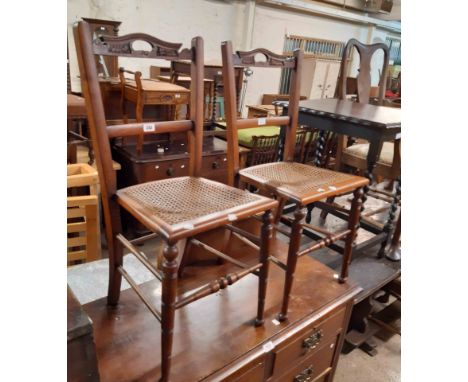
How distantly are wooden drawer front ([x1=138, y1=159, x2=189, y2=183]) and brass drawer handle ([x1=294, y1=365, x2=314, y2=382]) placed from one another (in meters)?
1.68

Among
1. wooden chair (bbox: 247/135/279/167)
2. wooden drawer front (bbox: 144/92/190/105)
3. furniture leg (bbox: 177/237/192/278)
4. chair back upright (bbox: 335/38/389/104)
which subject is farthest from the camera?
wooden chair (bbox: 247/135/279/167)

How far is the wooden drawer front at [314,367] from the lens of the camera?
52.1 inches

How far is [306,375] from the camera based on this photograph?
4.60 ft

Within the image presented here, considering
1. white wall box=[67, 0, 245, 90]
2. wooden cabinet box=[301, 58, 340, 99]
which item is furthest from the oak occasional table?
wooden cabinet box=[301, 58, 340, 99]

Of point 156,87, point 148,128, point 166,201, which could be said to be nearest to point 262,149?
point 156,87

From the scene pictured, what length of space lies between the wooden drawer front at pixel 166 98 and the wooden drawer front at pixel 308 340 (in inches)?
72.9

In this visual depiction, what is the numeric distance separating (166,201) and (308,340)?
0.74 meters

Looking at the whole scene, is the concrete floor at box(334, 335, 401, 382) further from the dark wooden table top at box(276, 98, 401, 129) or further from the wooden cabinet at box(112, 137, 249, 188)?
the wooden cabinet at box(112, 137, 249, 188)

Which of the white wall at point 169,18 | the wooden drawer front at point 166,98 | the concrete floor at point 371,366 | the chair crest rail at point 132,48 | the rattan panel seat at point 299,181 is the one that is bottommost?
the concrete floor at point 371,366

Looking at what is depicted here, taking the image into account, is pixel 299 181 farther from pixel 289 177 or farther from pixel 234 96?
pixel 234 96

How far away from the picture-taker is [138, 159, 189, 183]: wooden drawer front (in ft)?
8.39

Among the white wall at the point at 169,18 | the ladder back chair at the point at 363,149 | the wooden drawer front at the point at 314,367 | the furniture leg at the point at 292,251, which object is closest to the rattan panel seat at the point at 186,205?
the furniture leg at the point at 292,251

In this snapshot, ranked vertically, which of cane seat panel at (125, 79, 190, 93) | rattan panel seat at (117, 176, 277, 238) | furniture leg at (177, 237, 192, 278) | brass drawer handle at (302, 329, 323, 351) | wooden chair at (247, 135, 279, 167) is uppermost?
cane seat panel at (125, 79, 190, 93)

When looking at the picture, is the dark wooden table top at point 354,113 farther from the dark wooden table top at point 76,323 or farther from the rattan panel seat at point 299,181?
the dark wooden table top at point 76,323
